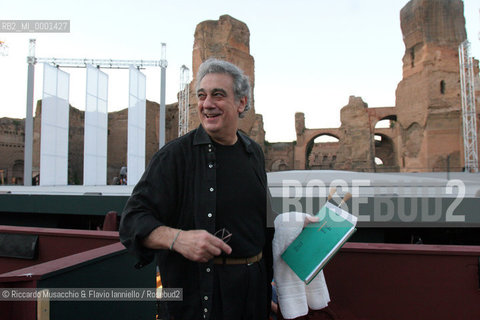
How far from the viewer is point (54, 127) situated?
43.8 feet

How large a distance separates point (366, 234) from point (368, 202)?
28.3 inches

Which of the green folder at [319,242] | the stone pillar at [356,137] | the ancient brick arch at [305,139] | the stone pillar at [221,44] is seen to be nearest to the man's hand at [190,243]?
the green folder at [319,242]

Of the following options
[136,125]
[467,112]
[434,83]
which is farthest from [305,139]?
[136,125]

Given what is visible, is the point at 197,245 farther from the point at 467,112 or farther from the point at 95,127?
the point at 467,112

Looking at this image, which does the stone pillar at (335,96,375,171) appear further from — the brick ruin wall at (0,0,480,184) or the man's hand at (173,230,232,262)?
the man's hand at (173,230,232,262)

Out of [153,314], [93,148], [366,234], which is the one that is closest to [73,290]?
[153,314]

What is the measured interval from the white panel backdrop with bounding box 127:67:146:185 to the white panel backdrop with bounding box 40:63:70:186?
277 centimetres

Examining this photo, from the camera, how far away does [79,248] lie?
9.50 ft

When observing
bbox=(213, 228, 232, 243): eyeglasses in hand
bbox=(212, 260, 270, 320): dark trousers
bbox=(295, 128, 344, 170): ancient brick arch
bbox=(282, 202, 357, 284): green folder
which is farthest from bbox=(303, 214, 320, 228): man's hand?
bbox=(295, 128, 344, 170): ancient brick arch

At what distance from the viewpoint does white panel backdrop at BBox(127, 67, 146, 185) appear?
14.0 metres

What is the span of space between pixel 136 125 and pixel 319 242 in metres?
14.1

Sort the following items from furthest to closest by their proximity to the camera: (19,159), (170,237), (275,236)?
(19,159)
(275,236)
(170,237)

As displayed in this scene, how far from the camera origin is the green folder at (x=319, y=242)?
1413mm

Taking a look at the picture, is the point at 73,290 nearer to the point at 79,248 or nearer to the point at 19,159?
the point at 79,248
